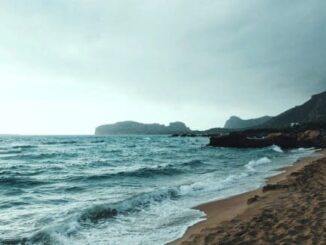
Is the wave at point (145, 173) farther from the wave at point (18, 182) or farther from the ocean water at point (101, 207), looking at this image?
the wave at point (18, 182)

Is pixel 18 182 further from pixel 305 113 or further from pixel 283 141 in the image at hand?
pixel 305 113

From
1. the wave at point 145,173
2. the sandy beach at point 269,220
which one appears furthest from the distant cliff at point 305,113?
the sandy beach at point 269,220

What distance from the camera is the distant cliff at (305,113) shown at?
155 meters

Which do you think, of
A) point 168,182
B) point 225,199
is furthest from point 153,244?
point 168,182

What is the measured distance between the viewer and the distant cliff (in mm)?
155250

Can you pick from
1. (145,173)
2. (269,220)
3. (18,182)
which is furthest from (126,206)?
(145,173)

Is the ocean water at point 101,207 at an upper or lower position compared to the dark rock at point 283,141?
A: lower

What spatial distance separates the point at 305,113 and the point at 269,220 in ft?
554

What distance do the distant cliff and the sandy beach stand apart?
142m

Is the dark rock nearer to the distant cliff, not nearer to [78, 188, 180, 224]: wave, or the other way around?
[78, 188, 180, 224]: wave

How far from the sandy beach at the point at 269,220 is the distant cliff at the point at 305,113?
142 m

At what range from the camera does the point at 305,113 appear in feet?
551

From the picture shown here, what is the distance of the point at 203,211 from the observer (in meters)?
13.2

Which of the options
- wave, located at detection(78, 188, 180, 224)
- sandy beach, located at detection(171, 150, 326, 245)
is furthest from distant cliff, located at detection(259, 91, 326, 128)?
sandy beach, located at detection(171, 150, 326, 245)
